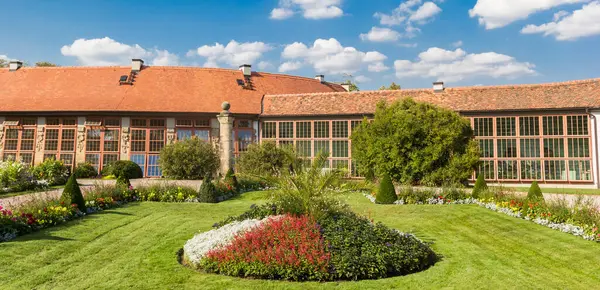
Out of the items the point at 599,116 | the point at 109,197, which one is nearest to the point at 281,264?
the point at 109,197

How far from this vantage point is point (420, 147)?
2022cm

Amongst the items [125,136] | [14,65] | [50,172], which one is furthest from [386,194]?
[14,65]

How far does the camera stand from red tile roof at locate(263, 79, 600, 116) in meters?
23.3

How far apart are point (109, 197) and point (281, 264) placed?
31.0 ft

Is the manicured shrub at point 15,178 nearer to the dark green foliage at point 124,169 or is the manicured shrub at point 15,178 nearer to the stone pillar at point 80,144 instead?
the dark green foliage at point 124,169

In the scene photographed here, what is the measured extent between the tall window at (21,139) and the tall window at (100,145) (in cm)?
357

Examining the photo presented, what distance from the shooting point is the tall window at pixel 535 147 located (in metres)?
22.9

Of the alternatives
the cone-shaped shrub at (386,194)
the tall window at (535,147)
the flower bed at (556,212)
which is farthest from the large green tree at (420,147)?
the flower bed at (556,212)

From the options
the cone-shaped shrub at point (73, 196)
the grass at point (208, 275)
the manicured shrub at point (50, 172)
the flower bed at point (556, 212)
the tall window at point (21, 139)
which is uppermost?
the tall window at point (21, 139)

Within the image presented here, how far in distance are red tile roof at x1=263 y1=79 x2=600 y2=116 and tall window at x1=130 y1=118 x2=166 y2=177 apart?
273 inches

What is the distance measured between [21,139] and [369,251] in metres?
26.5

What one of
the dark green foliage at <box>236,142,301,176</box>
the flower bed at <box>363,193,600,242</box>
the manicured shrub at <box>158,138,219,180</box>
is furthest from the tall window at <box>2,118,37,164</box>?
the flower bed at <box>363,193,600,242</box>

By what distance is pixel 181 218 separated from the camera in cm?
1282

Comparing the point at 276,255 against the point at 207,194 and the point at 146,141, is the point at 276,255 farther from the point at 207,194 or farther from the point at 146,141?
the point at 146,141
